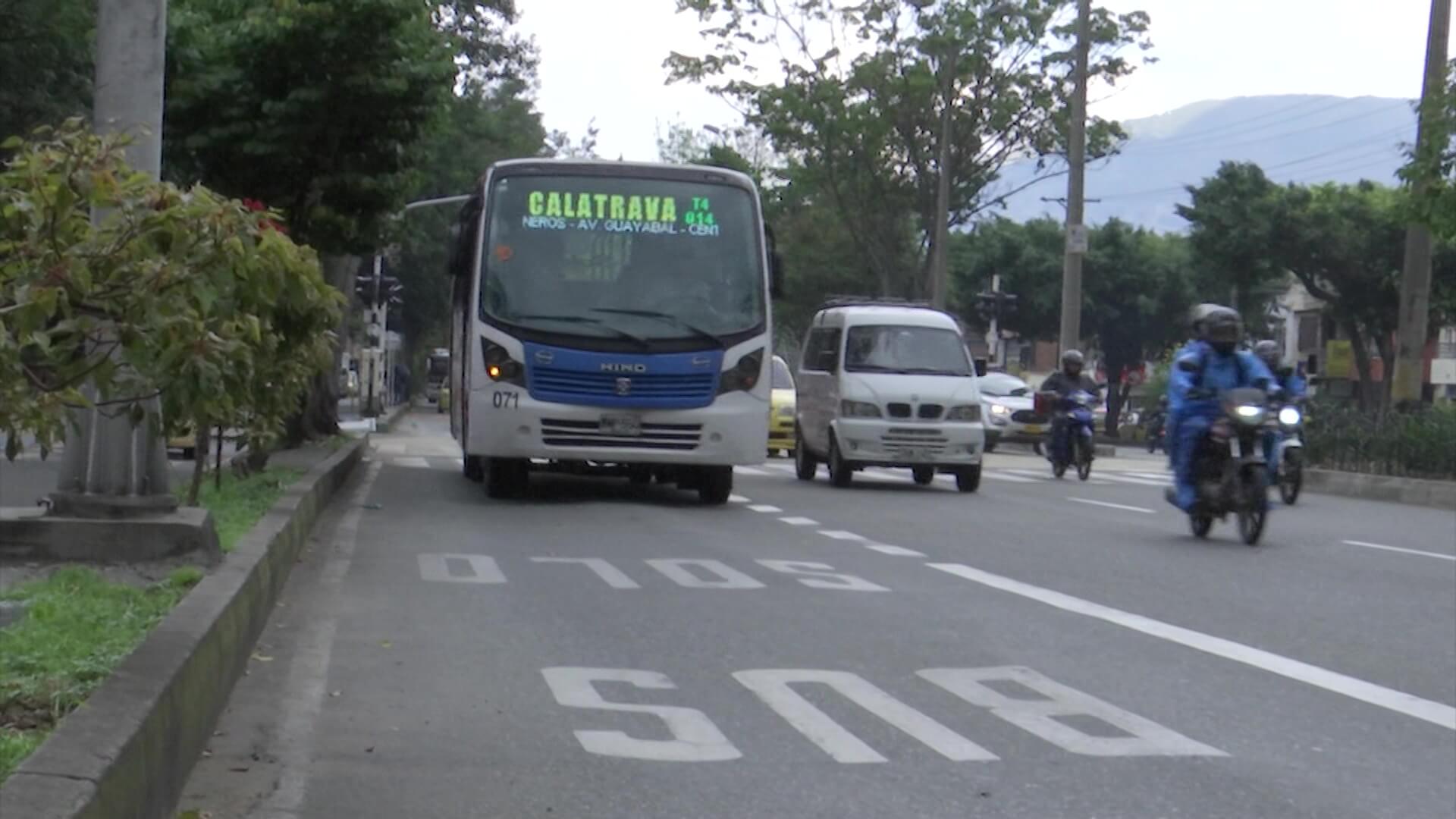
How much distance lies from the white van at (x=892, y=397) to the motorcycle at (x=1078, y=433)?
2.30 m

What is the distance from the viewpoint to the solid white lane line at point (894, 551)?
14016 millimetres

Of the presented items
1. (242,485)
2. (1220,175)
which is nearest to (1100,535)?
(242,485)

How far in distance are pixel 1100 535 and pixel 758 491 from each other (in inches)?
240

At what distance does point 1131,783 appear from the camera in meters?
6.52

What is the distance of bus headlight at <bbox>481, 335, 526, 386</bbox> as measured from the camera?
17.5 metres

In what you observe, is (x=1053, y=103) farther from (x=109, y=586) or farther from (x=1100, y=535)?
(x=109, y=586)

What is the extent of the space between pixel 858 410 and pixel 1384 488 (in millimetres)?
6575

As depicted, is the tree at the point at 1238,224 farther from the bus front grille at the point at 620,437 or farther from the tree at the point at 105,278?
the tree at the point at 105,278

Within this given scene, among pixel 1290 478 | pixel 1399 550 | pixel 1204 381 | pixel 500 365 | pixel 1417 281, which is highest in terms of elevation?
pixel 1417 281

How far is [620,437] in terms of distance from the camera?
17.6 metres

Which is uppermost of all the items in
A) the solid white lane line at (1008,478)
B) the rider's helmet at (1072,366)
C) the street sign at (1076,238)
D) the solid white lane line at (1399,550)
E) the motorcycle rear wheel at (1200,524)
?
the street sign at (1076,238)

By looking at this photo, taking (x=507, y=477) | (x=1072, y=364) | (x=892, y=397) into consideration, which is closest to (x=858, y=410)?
(x=892, y=397)

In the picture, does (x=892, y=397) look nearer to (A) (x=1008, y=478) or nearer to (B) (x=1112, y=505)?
(B) (x=1112, y=505)

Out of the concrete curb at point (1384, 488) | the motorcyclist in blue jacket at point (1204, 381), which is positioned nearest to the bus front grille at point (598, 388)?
the motorcyclist in blue jacket at point (1204, 381)
